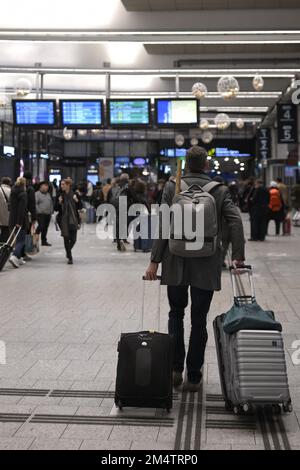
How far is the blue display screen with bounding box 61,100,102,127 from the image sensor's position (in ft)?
62.1

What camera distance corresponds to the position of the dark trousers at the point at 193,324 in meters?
4.77

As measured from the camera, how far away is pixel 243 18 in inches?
598

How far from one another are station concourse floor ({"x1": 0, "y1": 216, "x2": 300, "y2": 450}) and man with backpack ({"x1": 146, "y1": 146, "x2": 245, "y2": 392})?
1.23 feet

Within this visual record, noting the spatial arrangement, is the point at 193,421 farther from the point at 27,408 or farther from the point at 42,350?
the point at 42,350

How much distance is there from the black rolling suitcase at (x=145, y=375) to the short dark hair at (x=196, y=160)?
131cm

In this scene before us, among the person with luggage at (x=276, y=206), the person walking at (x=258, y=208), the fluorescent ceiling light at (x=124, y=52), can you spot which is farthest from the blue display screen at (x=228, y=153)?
the person walking at (x=258, y=208)

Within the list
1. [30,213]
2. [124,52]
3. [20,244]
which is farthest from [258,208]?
[20,244]

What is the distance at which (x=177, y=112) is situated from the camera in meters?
19.1

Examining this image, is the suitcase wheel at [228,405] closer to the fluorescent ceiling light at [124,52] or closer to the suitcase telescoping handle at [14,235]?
the suitcase telescoping handle at [14,235]

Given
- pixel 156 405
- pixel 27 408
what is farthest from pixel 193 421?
pixel 27 408

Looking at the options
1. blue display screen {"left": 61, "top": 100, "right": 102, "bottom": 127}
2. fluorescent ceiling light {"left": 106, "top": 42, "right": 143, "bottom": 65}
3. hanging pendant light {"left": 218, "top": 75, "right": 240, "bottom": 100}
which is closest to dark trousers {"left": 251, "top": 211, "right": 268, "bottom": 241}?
hanging pendant light {"left": 218, "top": 75, "right": 240, "bottom": 100}

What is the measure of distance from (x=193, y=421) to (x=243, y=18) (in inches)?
496

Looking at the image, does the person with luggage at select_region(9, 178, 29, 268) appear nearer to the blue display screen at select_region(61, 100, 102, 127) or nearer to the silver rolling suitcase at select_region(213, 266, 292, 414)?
the blue display screen at select_region(61, 100, 102, 127)

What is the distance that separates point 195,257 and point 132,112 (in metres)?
14.7
